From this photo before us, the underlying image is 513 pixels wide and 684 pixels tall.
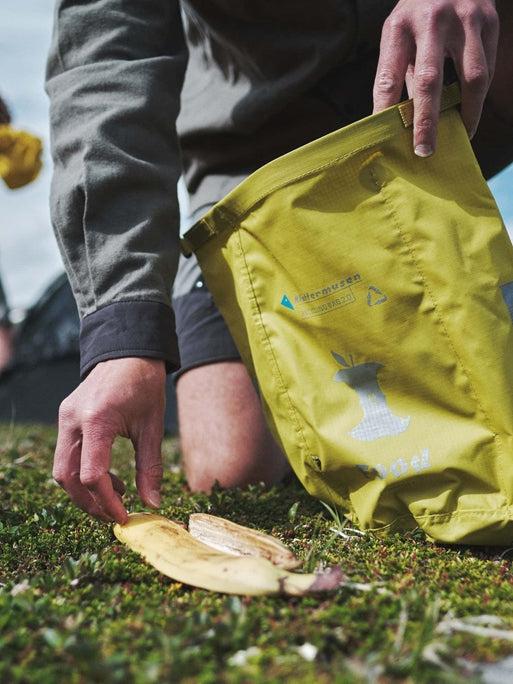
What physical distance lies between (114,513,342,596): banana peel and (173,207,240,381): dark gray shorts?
1.21m

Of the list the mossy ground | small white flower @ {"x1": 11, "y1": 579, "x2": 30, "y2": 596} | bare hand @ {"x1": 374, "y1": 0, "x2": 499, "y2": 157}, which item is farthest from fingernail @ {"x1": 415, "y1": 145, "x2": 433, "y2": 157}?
small white flower @ {"x1": 11, "y1": 579, "x2": 30, "y2": 596}

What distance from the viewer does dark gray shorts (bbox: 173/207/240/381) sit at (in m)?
2.68

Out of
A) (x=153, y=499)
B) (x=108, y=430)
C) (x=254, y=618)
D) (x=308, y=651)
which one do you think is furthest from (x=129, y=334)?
(x=308, y=651)

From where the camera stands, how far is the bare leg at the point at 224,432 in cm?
245

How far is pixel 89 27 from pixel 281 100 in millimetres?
702

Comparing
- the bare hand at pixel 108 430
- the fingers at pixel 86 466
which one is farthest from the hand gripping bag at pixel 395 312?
the fingers at pixel 86 466

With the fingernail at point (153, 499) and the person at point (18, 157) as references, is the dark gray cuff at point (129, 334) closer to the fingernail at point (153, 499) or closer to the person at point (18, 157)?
the fingernail at point (153, 499)

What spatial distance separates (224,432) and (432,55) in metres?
1.61

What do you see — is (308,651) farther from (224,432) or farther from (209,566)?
(224,432)

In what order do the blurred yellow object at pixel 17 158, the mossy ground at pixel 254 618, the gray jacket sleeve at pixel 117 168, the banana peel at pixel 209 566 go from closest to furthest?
the mossy ground at pixel 254 618 < the banana peel at pixel 209 566 < the gray jacket sleeve at pixel 117 168 < the blurred yellow object at pixel 17 158

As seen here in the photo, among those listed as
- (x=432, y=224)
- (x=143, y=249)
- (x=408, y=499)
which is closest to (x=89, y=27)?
(x=143, y=249)

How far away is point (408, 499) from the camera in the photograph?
1592mm

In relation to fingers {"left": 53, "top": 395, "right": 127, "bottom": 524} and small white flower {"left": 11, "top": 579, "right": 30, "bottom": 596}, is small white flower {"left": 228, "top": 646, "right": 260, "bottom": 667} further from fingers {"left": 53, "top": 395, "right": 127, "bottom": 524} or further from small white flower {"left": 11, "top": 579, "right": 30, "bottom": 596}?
fingers {"left": 53, "top": 395, "right": 127, "bottom": 524}

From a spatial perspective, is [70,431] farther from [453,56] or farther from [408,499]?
[453,56]
